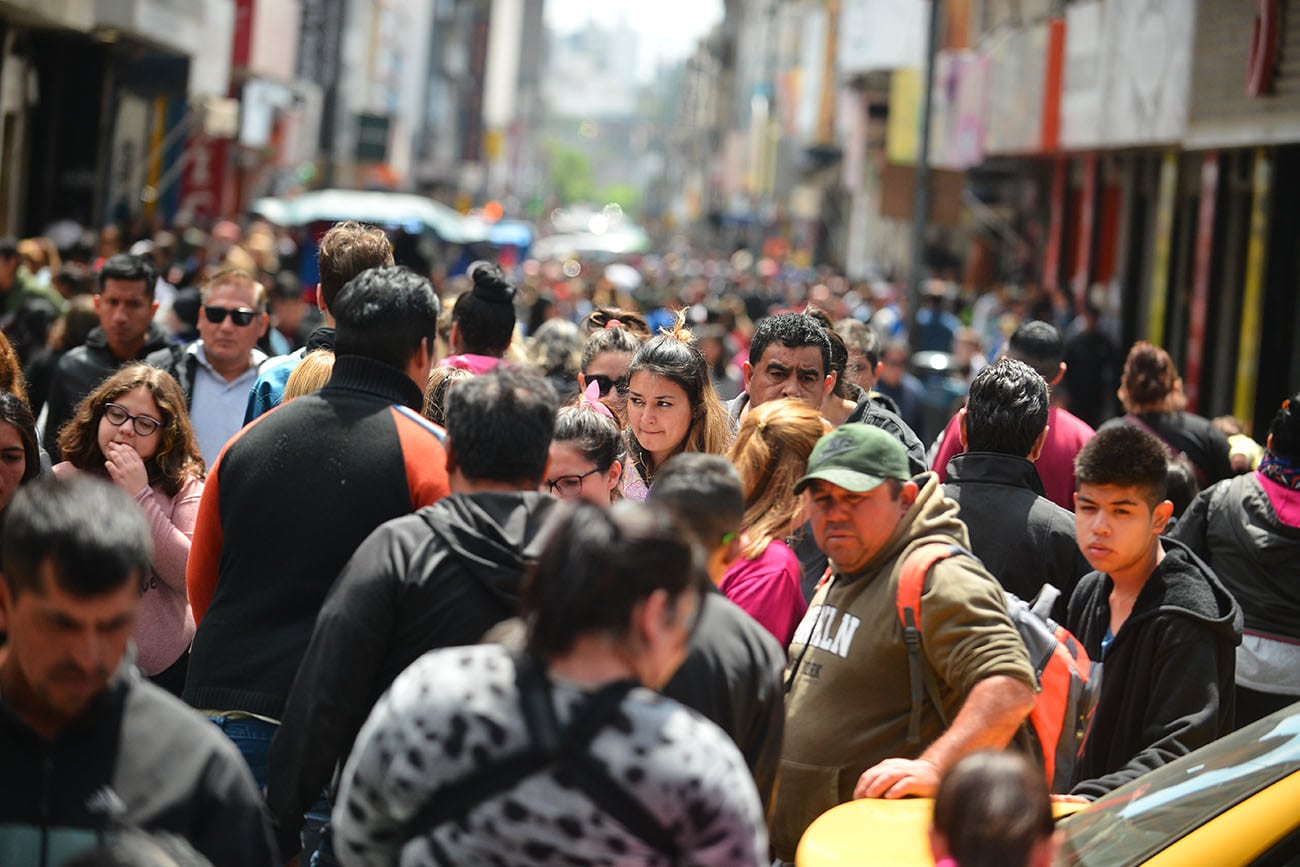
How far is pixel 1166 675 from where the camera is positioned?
197 inches

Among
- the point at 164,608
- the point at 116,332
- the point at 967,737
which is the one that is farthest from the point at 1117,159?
the point at 967,737

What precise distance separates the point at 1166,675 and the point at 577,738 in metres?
2.79

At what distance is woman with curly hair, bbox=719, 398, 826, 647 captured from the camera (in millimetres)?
4746

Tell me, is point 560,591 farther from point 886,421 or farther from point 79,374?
point 79,374

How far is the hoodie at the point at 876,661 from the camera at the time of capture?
4.23 meters

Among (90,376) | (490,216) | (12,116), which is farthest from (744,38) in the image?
A: (90,376)

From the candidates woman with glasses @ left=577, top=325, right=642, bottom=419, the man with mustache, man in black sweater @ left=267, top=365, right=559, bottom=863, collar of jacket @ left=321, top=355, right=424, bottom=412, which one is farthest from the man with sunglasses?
the man with mustache

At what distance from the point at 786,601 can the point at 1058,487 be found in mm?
3138

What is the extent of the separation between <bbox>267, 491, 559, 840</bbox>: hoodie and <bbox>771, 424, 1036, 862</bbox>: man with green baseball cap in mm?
882

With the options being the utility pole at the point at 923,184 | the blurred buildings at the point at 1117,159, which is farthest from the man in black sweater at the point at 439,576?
the utility pole at the point at 923,184

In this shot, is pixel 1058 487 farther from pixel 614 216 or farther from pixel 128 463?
pixel 614 216

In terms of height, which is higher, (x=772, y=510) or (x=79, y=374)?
(x=79, y=374)

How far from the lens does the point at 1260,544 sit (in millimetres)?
6715

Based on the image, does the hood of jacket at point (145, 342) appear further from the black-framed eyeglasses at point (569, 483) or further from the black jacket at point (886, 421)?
the black-framed eyeglasses at point (569, 483)
